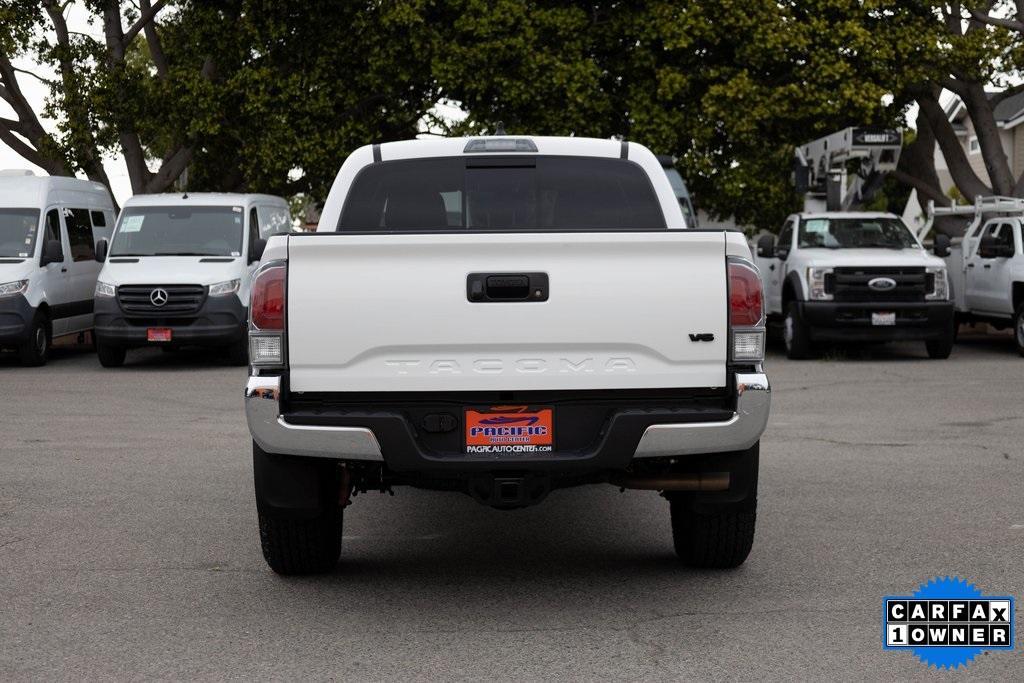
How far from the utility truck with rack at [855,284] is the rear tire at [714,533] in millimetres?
12194

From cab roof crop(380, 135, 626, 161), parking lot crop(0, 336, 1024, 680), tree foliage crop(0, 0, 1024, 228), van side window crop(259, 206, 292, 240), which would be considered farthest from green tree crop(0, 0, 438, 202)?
cab roof crop(380, 135, 626, 161)

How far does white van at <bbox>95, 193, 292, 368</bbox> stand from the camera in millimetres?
17609

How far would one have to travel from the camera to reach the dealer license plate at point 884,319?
18078 mm

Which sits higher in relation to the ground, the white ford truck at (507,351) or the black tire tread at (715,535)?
the white ford truck at (507,351)

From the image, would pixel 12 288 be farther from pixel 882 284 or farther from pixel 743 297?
pixel 743 297

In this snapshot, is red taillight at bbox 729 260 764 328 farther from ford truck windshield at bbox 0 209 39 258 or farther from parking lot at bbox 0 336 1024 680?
ford truck windshield at bbox 0 209 39 258

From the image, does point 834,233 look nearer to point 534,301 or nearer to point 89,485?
point 89,485

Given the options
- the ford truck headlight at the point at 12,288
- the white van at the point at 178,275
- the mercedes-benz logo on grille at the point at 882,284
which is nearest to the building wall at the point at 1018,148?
the mercedes-benz logo on grille at the point at 882,284

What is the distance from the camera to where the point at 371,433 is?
18.4 feet

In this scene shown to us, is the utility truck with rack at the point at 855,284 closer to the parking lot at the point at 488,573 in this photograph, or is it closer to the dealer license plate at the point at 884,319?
the dealer license plate at the point at 884,319

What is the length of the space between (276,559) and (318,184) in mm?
21286

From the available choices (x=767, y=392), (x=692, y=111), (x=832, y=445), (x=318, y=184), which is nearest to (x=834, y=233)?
(x=692, y=111)

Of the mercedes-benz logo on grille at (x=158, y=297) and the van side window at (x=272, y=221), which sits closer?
the mercedes-benz logo on grille at (x=158, y=297)

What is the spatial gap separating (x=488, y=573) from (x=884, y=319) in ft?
41.3
